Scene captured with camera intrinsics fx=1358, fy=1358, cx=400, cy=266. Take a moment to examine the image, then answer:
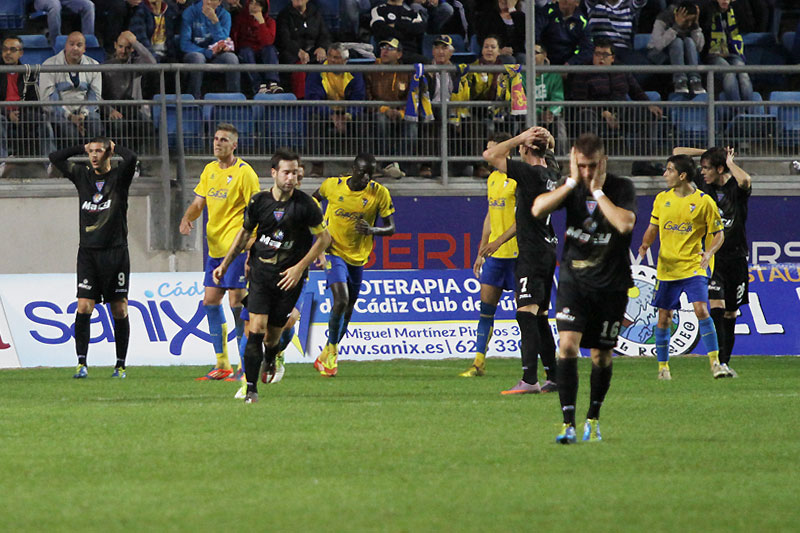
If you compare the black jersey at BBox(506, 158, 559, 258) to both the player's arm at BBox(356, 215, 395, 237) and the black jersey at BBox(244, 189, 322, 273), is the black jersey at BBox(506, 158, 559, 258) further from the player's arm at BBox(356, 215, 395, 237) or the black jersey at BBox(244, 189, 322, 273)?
the player's arm at BBox(356, 215, 395, 237)

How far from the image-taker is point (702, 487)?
22.6 feet

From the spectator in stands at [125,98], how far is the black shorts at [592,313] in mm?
10606

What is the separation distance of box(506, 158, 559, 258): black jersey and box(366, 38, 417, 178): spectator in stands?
659cm

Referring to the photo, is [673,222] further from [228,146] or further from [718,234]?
[228,146]

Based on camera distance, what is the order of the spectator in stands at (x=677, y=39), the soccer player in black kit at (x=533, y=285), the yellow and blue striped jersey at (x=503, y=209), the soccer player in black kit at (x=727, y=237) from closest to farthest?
the soccer player in black kit at (x=533, y=285), the yellow and blue striped jersey at (x=503, y=209), the soccer player in black kit at (x=727, y=237), the spectator in stands at (x=677, y=39)

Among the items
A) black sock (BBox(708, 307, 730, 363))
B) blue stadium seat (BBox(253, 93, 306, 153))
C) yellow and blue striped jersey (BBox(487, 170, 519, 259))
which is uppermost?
blue stadium seat (BBox(253, 93, 306, 153))

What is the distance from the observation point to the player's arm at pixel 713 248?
13628mm

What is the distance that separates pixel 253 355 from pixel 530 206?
2.68 metres

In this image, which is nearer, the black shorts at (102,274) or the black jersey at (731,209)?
the black shorts at (102,274)

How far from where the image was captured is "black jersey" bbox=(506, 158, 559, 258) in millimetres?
11000

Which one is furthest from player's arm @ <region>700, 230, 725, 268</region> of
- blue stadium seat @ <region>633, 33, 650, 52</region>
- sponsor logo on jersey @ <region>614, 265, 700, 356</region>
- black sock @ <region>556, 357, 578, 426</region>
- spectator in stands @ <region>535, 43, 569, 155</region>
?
blue stadium seat @ <region>633, 33, 650, 52</region>

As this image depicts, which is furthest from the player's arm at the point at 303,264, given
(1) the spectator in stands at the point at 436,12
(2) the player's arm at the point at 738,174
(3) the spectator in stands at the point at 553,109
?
(1) the spectator in stands at the point at 436,12

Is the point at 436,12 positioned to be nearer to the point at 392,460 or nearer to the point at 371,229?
the point at 371,229

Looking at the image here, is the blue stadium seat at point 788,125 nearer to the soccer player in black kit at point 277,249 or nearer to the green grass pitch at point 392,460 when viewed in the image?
the green grass pitch at point 392,460
